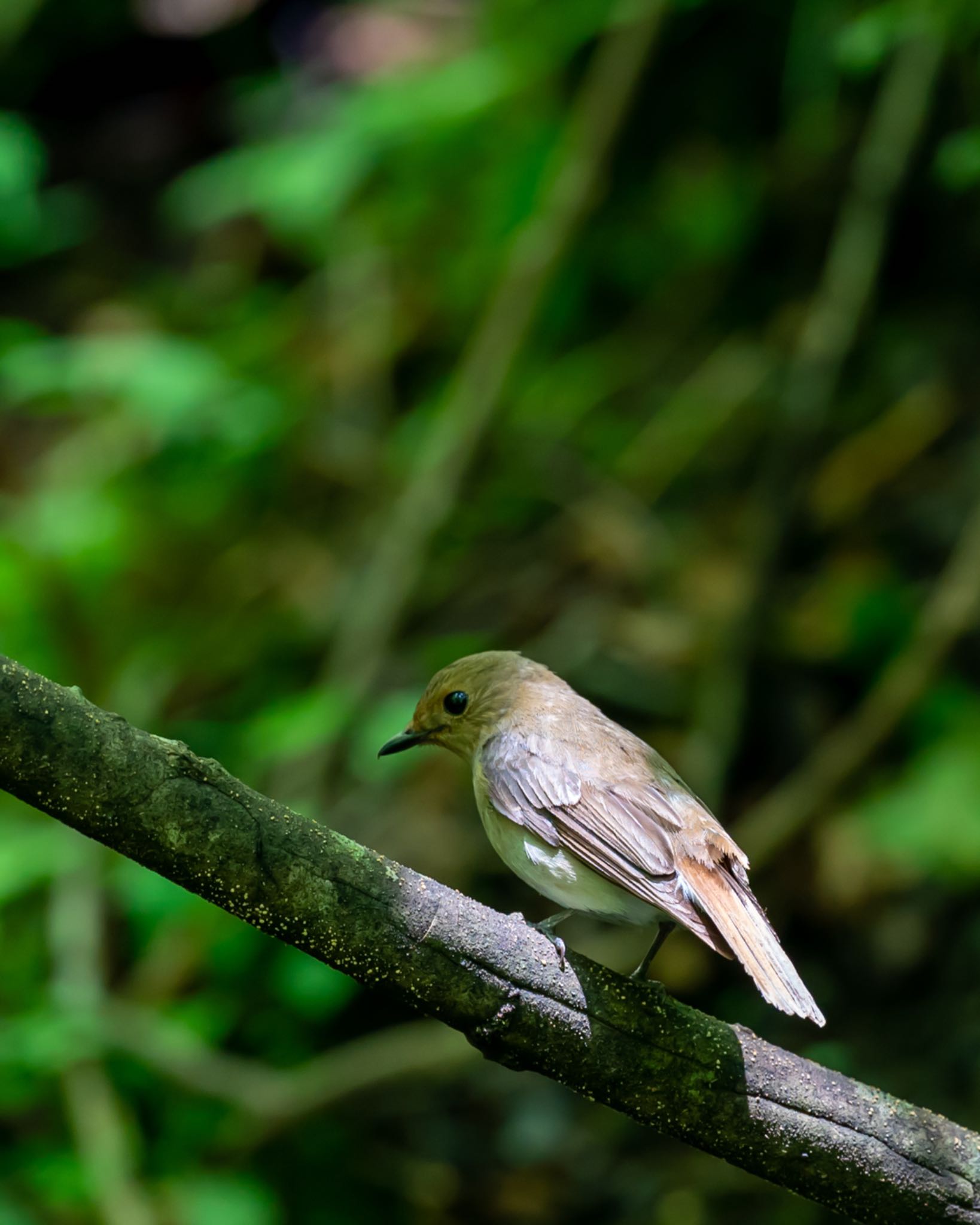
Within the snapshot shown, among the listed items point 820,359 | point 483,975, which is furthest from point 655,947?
point 820,359

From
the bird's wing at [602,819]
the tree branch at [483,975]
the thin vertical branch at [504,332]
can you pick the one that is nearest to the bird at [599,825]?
the bird's wing at [602,819]

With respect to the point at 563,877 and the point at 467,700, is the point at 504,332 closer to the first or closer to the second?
the point at 467,700

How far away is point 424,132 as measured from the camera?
19.3ft

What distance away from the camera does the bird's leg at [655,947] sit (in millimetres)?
2434

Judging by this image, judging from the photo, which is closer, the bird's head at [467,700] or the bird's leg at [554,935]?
the bird's leg at [554,935]

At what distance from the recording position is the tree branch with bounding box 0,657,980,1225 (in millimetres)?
1908

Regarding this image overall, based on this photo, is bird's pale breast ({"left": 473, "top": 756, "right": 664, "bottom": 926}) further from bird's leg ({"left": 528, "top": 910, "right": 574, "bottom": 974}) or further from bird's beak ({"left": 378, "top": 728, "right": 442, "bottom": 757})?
bird's beak ({"left": 378, "top": 728, "right": 442, "bottom": 757})

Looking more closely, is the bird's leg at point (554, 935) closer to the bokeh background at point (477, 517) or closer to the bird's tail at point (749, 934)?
the bird's tail at point (749, 934)

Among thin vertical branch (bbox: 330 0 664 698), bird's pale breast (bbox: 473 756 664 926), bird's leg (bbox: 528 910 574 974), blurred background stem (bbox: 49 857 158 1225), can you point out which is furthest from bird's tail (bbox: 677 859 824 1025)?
thin vertical branch (bbox: 330 0 664 698)

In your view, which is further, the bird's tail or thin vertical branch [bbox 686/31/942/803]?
thin vertical branch [bbox 686/31/942/803]

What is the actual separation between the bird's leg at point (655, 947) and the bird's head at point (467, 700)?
2.24 feet

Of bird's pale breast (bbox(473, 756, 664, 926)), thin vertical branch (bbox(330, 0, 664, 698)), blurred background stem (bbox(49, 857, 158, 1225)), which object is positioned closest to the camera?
bird's pale breast (bbox(473, 756, 664, 926))

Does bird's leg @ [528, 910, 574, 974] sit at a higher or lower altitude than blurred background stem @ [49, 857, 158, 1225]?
higher

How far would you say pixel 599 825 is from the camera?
8.62 ft
